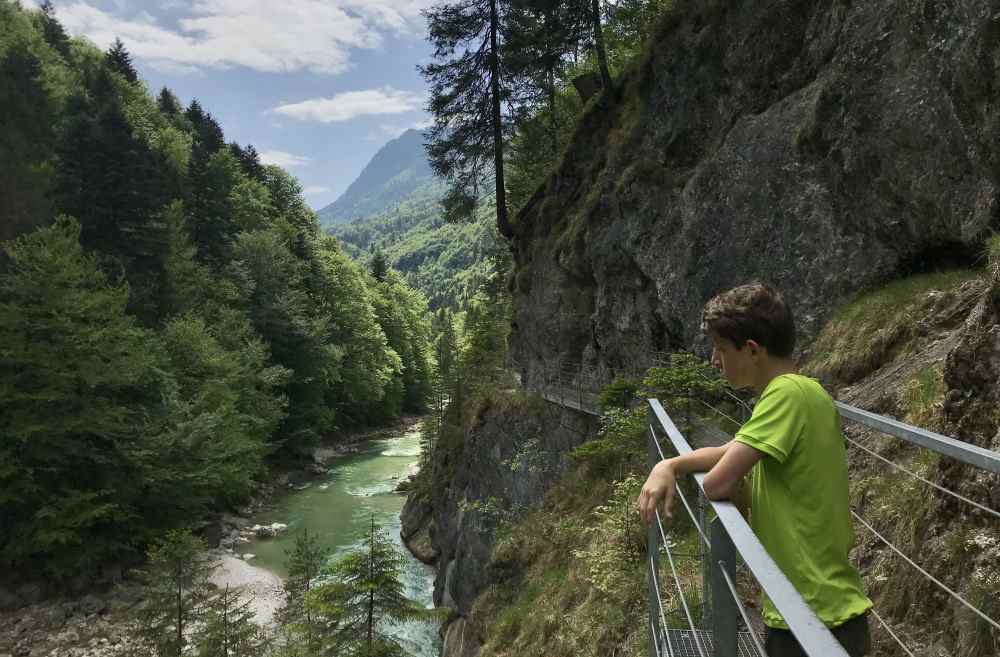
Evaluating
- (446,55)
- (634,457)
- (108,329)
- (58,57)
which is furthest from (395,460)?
(58,57)

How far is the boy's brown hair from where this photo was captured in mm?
1948

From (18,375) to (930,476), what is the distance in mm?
24249

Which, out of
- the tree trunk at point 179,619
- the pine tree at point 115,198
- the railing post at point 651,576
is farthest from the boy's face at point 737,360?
the pine tree at point 115,198

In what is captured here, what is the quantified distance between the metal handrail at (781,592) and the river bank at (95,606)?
64.3ft

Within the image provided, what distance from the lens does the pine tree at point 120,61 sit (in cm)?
5734

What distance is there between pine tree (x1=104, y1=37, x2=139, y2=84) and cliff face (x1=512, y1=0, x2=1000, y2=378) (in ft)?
196

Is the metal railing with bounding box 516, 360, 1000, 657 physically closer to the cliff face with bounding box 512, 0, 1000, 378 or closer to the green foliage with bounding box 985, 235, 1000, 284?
the green foliage with bounding box 985, 235, 1000, 284

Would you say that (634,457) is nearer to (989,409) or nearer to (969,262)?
(969,262)

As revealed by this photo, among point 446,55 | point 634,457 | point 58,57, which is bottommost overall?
point 634,457

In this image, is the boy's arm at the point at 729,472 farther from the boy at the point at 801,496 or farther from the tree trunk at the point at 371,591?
the tree trunk at the point at 371,591

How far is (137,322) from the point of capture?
2875 cm

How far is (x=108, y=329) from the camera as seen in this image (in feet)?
66.9

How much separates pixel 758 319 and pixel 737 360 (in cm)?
17

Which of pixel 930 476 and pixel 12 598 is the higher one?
pixel 930 476
